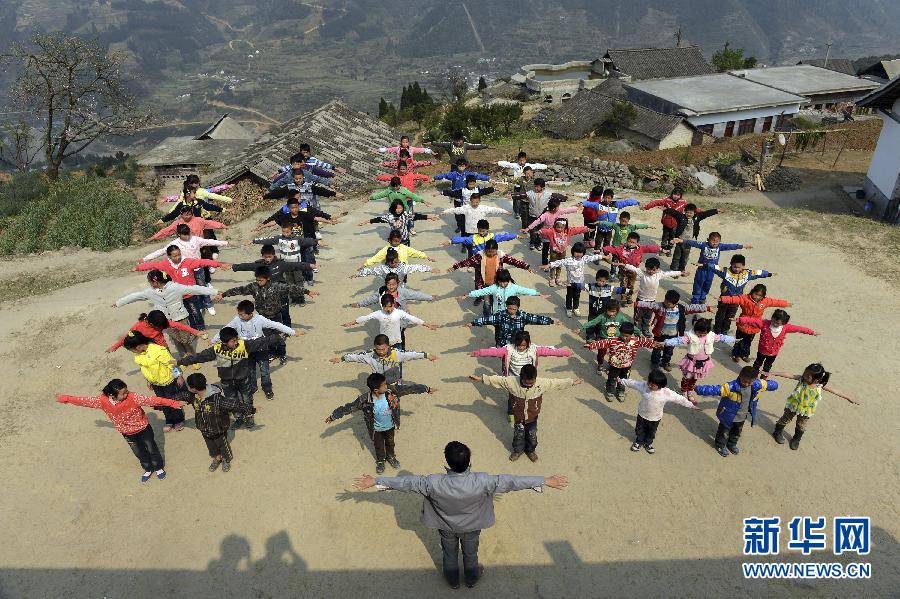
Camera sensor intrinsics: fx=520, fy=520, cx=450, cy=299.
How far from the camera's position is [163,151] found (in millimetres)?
27922

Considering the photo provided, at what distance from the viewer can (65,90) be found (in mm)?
28516

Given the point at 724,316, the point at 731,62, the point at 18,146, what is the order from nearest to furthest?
the point at 724,316 → the point at 18,146 → the point at 731,62

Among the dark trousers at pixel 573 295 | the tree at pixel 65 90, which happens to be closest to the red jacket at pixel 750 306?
the dark trousers at pixel 573 295

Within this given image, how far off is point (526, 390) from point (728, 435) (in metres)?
3.49

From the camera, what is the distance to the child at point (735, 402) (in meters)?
7.56

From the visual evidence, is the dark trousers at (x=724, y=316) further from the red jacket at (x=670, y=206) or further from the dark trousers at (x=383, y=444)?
the dark trousers at (x=383, y=444)

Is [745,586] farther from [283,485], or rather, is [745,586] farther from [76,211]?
[76,211]

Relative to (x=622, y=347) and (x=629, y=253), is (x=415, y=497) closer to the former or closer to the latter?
(x=622, y=347)

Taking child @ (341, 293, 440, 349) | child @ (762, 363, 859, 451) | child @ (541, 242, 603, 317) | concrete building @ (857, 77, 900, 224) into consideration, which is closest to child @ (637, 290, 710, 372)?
child @ (541, 242, 603, 317)

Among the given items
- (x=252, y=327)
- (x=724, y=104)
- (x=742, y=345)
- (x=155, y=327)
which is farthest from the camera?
(x=724, y=104)

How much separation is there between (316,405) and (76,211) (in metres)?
15.9

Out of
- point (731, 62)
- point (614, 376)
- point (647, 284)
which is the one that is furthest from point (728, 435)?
point (731, 62)

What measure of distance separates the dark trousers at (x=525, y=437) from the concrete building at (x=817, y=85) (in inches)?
1807

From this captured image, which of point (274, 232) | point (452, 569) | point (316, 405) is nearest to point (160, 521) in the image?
point (316, 405)
